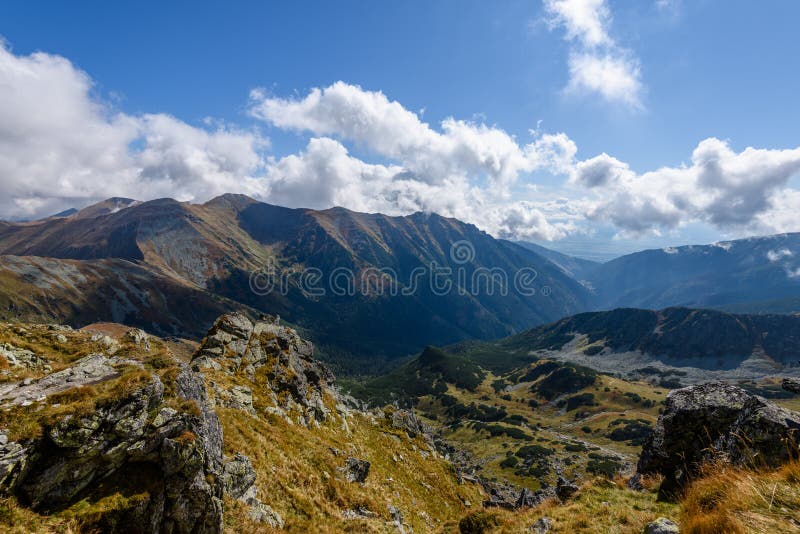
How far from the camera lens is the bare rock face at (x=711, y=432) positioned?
13.3m

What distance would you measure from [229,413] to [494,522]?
68.0ft

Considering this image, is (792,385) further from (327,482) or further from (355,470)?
(355,470)

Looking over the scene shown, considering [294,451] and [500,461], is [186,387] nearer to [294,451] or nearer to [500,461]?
[294,451]

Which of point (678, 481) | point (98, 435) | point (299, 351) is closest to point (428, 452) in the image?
point (299, 351)

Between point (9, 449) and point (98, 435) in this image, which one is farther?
point (98, 435)

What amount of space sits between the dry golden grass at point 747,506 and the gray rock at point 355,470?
28.7 meters

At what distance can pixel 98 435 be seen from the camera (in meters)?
13.8

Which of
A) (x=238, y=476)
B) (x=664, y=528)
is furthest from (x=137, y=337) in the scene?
(x=664, y=528)

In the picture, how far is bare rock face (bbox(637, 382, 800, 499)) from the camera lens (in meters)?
13.3

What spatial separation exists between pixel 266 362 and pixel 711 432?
46482 millimetres

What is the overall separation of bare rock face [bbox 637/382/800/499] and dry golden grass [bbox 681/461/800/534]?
13.9ft

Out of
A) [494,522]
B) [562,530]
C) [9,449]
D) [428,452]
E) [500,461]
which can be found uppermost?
[9,449]

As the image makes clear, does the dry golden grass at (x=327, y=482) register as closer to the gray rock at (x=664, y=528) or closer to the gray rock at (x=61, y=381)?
the gray rock at (x=61, y=381)

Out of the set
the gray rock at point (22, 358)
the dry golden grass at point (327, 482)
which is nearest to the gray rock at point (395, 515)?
the dry golden grass at point (327, 482)
